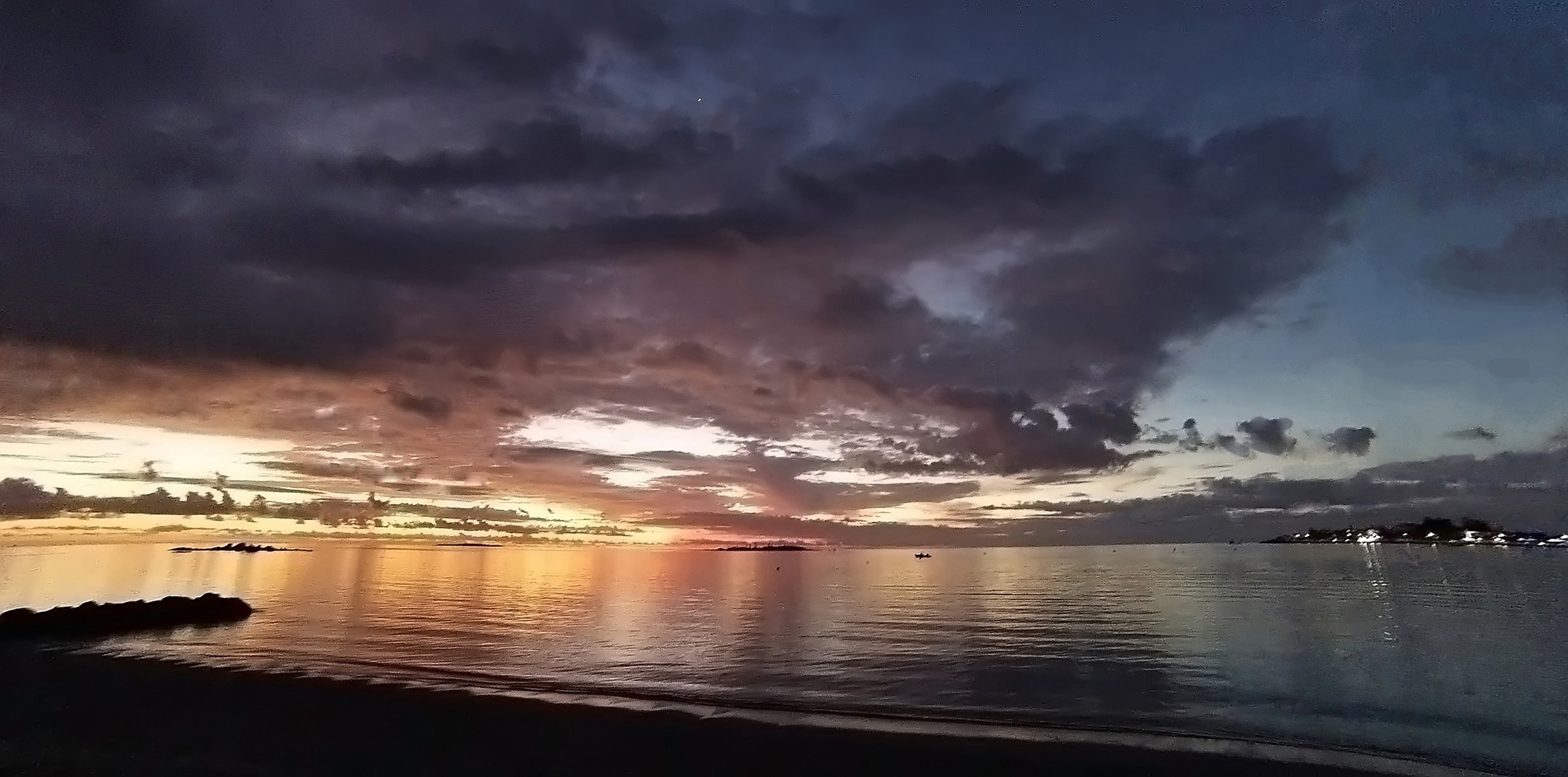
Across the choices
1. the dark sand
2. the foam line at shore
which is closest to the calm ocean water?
the foam line at shore

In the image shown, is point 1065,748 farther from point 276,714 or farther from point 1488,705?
point 276,714

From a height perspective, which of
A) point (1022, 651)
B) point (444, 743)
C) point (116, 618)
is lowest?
point (1022, 651)

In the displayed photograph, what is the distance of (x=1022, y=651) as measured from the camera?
1718 inches

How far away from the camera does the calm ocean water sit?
28531mm

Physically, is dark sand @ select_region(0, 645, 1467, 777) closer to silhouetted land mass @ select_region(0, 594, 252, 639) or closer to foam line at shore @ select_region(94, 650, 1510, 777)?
foam line at shore @ select_region(94, 650, 1510, 777)

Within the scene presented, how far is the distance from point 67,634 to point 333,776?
40414 millimetres

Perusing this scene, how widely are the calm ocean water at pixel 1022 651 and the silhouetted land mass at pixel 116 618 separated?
3789mm

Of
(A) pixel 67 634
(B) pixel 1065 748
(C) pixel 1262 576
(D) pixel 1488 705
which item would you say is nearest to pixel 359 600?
(A) pixel 67 634

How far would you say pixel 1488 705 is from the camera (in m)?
30.1

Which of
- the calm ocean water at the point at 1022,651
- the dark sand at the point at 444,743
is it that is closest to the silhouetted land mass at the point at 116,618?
the calm ocean water at the point at 1022,651

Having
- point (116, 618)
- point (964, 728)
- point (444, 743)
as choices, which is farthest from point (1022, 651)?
point (116, 618)

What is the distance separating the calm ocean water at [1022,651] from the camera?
93.6 feet

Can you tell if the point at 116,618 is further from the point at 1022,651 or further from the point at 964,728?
the point at 1022,651

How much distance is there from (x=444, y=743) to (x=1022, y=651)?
32.6 m
